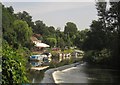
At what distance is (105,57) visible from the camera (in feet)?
140

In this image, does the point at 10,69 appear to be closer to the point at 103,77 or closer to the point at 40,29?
the point at 103,77

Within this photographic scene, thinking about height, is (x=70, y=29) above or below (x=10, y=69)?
above

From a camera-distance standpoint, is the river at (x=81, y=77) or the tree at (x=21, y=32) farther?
the tree at (x=21, y=32)

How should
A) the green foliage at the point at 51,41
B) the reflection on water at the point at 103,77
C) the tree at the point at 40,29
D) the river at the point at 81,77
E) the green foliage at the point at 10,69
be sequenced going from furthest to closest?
the tree at the point at 40,29
the green foliage at the point at 51,41
the reflection on water at the point at 103,77
the river at the point at 81,77
the green foliage at the point at 10,69

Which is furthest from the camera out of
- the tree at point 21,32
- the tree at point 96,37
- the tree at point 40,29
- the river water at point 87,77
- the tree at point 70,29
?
the tree at point 70,29

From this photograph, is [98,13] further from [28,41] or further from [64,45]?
[64,45]

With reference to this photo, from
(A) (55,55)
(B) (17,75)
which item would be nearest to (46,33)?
(A) (55,55)

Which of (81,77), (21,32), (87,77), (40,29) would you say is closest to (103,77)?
(87,77)

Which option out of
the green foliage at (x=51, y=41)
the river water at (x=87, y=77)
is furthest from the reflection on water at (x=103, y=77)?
the green foliage at (x=51, y=41)

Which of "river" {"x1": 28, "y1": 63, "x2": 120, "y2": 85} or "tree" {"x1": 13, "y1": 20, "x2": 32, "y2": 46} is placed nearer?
"river" {"x1": 28, "y1": 63, "x2": 120, "y2": 85}

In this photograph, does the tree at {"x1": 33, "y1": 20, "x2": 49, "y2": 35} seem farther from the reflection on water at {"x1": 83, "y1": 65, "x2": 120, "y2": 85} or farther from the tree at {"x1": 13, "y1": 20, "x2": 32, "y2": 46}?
the reflection on water at {"x1": 83, "y1": 65, "x2": 120, "y2": 85}

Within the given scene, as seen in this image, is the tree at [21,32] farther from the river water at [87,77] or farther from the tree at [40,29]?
the tree at [40,29]

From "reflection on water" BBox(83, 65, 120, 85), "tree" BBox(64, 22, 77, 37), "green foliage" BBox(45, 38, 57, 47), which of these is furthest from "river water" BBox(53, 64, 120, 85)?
"tree" BBox(64, 22, 77, 37)

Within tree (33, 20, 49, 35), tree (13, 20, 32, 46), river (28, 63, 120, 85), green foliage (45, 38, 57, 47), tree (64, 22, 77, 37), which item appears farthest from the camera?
tree (64, 22, 77, 37)
